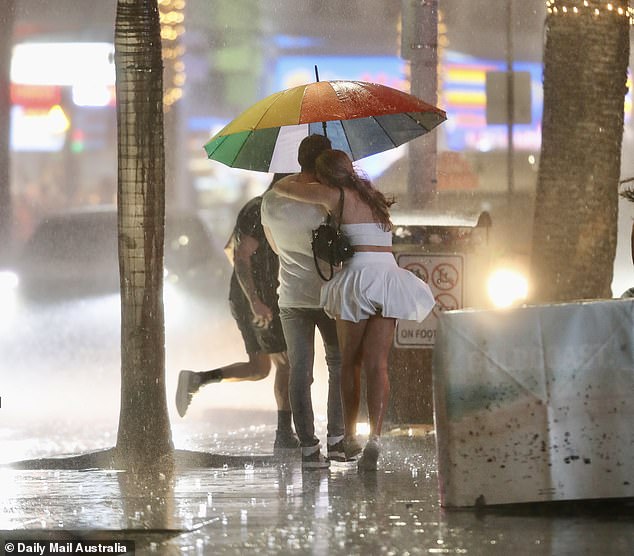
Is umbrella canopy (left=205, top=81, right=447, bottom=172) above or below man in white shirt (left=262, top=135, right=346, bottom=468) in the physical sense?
above

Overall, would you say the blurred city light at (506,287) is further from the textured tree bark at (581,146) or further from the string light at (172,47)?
the string light at (172,47)

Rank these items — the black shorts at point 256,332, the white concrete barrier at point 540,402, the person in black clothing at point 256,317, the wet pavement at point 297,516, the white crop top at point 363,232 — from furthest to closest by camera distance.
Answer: the black shorts at point 256,332 → the person in black clothing at point 256,317 → the white crop top at point 363,232 → the white concrete barrier at point 540,402 → the wet pavement at point 297,516

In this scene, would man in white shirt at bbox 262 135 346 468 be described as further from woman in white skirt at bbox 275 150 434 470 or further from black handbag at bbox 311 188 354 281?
black handbag at bbox 311 188 354 281

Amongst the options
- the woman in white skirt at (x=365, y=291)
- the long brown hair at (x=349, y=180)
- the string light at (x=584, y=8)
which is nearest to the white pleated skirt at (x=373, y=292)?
the woman in white skirt at (x=365, y=291)

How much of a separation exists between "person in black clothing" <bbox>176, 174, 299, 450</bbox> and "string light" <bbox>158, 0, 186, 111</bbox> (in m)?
20.9

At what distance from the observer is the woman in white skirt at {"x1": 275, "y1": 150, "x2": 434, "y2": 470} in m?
7.84

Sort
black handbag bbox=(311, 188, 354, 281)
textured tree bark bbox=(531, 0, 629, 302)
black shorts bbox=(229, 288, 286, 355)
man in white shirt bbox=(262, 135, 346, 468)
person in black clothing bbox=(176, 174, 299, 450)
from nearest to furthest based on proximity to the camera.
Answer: black handbag bbox=(311, 188, 354, 281) < man in white shirt bbox=(262, 135, 346, 468) < person in black clothing bbox=(176, 174, 299, 450) < black shorts bbox=(229, 288, 286, 355) < textured tree bark bbox=(531, 0, 629, 302)

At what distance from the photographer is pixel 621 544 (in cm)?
600

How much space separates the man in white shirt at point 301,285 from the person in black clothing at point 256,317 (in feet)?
1.88

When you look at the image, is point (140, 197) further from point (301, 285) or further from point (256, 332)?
point (301, 285)

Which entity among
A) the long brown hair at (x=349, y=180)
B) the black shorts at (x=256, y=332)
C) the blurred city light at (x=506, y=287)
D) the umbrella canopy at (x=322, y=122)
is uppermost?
the umbrella canopy at (x=322, y=122)

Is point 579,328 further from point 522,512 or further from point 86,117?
point 86,117

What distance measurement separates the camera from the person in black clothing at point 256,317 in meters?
8.93

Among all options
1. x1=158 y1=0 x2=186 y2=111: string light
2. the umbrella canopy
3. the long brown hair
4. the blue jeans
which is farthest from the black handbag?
x1=158 y1=0 x2=186 y2=111: string light
